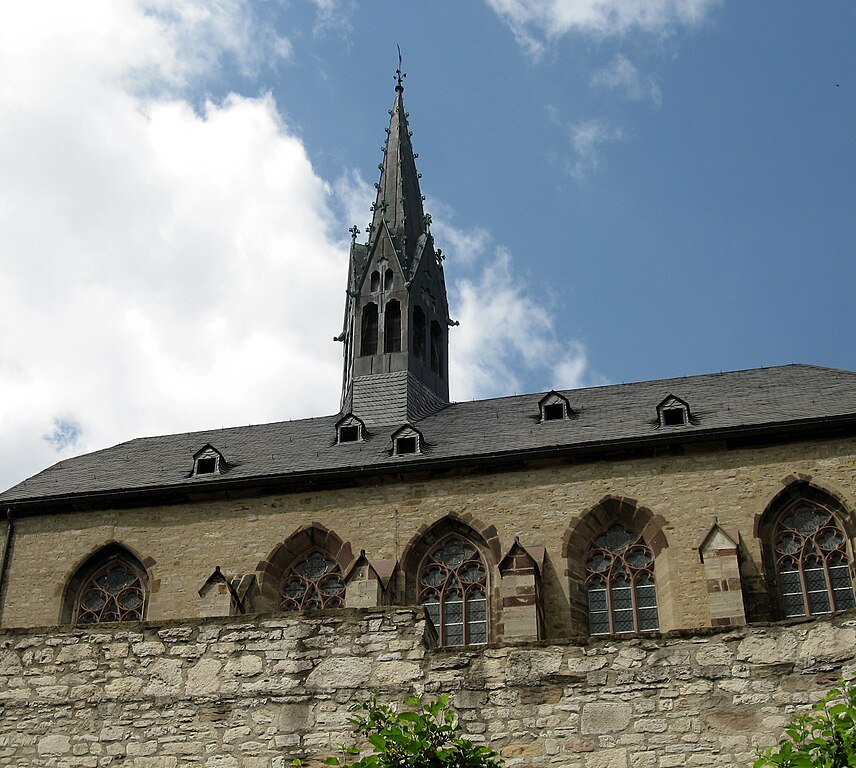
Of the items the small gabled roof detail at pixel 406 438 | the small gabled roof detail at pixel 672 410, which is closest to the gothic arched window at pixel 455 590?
the small gabled roof detail at pixel 406 438

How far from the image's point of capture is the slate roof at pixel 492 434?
71.6 feet

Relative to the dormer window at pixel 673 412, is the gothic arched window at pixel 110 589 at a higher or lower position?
lower

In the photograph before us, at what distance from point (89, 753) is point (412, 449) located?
1462 centimetres

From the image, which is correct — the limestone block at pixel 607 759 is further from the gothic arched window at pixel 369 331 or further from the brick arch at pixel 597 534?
the gothic arched window at pixel 369 331

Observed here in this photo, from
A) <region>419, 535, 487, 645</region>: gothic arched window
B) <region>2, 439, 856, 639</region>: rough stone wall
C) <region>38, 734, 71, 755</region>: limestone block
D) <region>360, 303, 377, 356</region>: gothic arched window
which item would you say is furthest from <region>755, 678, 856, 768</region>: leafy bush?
<region>360, 303, 377, 356</region>: gothic arched window

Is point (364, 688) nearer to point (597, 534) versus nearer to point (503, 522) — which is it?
point (503, 522)

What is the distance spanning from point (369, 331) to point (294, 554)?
1071cm

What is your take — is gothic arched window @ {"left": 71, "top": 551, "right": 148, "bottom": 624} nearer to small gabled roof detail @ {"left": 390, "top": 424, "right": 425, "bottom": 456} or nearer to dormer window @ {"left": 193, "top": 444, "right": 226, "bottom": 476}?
dormer window @ {"left": 193, "top": 444, "right": 226, "bottom": 476}

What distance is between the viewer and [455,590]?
21.8 m

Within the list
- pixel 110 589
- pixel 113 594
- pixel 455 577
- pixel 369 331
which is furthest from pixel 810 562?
pixel 369 331

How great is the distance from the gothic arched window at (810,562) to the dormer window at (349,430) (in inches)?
383

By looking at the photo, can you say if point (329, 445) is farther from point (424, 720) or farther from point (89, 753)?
point (424, 720)

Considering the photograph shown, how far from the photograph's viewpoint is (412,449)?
76.8 ft

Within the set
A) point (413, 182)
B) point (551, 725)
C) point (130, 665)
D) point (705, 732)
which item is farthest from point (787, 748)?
point (413, 182)
